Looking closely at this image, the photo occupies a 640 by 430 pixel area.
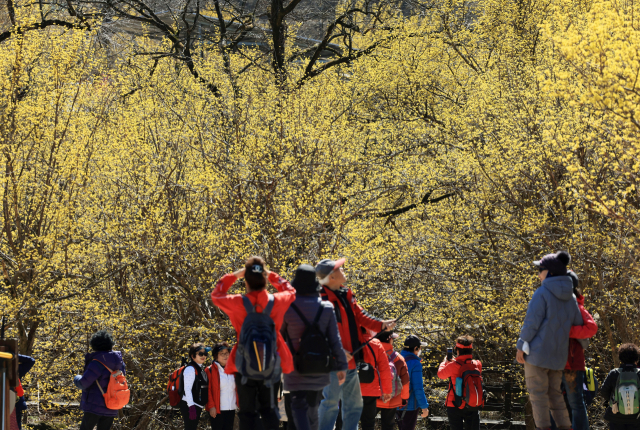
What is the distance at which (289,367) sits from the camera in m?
4.45

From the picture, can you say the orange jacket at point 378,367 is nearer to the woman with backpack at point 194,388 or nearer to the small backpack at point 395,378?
the small backpack at point 395,378

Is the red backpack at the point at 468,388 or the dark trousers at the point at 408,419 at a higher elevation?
the red backpack at the point at 468,388

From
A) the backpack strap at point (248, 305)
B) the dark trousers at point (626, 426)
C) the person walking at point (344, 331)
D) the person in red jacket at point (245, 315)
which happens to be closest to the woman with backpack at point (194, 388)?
the person walking at point (344, 331)

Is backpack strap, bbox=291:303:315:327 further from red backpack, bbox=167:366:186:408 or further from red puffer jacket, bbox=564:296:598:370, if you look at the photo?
red backpack, bbox=167:366:186:408

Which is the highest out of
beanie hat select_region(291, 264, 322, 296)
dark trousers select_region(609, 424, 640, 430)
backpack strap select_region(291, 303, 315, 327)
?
beanie hat select_region(291, 264, 322, 296)

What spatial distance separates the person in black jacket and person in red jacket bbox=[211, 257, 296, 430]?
139 inches

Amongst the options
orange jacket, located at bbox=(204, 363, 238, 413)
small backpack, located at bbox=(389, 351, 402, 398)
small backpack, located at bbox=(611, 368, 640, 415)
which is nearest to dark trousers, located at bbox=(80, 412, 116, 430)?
orange jacket, located at bbox=(204, 363, 238, 413)

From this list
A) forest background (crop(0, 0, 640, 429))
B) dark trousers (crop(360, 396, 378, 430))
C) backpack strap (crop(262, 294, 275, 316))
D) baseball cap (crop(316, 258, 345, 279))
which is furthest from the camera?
forest background (crop(0, 0, 640, 429))

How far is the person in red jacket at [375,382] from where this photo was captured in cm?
542

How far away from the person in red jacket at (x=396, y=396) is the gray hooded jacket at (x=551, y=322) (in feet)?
4.38

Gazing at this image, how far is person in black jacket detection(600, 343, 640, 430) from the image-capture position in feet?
20.6

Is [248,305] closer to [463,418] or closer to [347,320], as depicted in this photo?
[347,320]

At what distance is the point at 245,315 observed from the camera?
447 cm

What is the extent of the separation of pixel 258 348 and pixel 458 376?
3.80m
